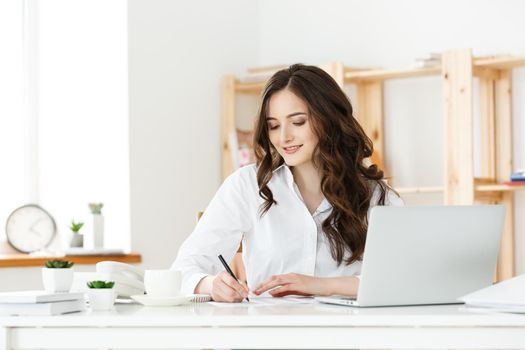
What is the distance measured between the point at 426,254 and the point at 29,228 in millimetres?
2825

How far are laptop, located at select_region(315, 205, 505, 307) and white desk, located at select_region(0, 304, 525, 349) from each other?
128 millimetres

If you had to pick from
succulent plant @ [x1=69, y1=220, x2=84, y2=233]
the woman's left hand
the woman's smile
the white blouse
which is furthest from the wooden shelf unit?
the woman's left hand

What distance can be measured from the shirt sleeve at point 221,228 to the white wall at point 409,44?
6.41 feet

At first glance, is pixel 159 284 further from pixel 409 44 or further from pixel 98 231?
pixel 409 44

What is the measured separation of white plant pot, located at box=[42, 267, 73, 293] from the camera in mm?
1774

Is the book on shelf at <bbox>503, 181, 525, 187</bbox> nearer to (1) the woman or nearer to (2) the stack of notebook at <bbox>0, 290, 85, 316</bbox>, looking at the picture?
(1) the woman

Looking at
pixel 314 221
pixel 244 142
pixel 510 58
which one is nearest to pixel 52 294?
pixel 314 221

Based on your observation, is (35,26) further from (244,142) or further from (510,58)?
(510,58)

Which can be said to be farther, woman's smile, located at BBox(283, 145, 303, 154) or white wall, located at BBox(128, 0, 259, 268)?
white wall, located at BBox(128, 0, 259, 268)

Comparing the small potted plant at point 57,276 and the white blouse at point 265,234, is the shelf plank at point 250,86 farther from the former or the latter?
the small potted plant at point 57,276

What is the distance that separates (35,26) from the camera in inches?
172

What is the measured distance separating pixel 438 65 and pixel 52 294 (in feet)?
9.44

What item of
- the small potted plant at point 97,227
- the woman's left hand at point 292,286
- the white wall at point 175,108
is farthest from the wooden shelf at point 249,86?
the woman's left hand at point 292,286

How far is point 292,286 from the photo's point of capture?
2.12 meters
